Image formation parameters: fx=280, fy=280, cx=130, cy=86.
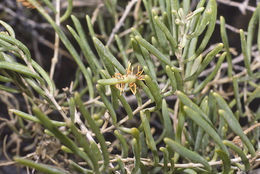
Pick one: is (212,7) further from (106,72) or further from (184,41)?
(106,72)

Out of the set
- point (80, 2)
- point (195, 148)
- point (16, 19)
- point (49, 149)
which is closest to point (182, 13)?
point (195, 148)

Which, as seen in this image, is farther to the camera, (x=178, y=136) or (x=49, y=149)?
(x=49, y=149)

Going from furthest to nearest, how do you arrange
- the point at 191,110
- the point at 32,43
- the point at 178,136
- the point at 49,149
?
the point at 32,43 < the point at 49,149 < the point at 178,136 < the point at 191,110

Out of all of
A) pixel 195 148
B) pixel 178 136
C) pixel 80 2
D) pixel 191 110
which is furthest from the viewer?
pixel 80 2

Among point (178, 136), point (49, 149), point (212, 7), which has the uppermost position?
point (212, 7)

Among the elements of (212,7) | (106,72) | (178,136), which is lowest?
(178,136)

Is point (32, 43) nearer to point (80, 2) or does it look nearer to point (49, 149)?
point (80, 2)

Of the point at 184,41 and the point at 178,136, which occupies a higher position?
the point at 184,41

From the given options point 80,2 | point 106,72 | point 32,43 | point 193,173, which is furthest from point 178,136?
point 32,43

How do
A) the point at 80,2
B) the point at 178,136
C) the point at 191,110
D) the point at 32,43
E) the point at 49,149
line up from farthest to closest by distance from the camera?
the point at 32,43, the point at 80,2, the point at 49,149, the point at 178,136, the point at 191,110
